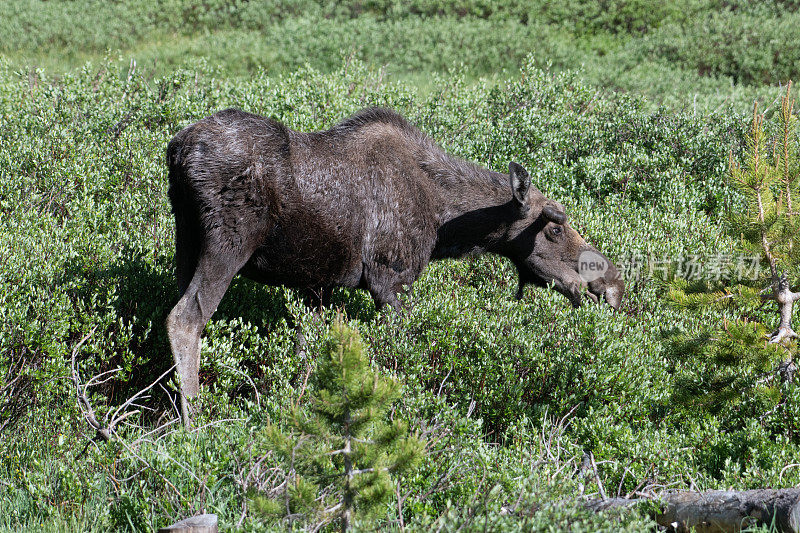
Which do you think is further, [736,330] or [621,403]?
[621,403]

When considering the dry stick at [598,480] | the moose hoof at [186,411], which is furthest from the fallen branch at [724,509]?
the moose hoof at [186,411]

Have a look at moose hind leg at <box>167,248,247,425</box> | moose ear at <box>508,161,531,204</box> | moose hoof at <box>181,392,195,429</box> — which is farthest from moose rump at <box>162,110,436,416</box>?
moose ear at <box>508,161,531,204</box>

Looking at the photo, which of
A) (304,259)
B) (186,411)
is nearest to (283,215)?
(304,259)

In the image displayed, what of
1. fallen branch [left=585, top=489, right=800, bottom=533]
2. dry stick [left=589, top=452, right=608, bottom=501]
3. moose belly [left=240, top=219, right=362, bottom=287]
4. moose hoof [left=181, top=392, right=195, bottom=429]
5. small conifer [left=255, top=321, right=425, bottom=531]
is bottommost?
moose hoof [left=181, top=392, right=195, bottom=429]

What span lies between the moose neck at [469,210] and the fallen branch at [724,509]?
3.39 meters

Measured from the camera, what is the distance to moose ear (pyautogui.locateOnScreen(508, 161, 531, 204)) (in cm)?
683

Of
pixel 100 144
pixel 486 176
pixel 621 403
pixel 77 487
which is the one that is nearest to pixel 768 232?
pixel 621 403

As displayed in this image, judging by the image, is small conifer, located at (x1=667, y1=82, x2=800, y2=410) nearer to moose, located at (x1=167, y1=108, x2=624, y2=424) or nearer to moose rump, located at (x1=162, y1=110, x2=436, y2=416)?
moose, located at (x1=167, y1=108, x2=624, y2=424)

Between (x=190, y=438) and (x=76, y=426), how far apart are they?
3.77 feet

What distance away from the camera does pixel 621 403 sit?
570 centimetres

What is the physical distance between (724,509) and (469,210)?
3730 millimetres

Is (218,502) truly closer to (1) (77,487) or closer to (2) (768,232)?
(1) (77,487)

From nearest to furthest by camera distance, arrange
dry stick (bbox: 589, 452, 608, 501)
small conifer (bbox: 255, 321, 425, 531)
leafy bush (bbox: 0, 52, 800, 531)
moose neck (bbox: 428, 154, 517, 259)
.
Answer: small conifer (bbox: 255, 321, 425, 531) → dry stick (bbox: 589, 452, 608, 501) → leafy bush (bbox: 0, 52, 800, 531) → moose neck (bbox: 428, 154, 517, 259)

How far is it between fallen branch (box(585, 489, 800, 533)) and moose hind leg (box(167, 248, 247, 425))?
115 inches
